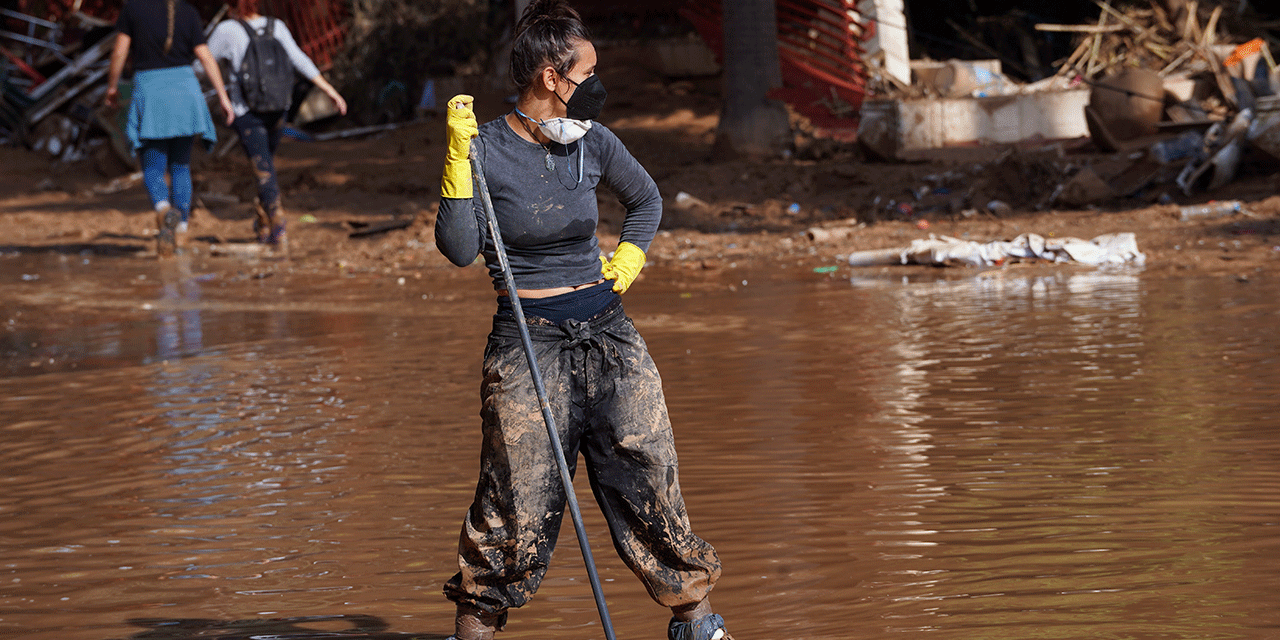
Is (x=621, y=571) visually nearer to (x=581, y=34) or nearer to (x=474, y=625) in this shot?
(x=474, y=625)

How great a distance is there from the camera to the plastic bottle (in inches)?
407

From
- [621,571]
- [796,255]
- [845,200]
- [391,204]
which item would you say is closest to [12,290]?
[391,204]

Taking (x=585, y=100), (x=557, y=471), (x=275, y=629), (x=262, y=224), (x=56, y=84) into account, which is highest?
(x=56, y=84)

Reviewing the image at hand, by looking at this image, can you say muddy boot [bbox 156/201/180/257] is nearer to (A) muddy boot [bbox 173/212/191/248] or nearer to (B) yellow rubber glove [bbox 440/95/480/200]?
(A) muddy boot [bbox 173/212/191/248]

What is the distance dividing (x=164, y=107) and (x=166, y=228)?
1142 millimetres

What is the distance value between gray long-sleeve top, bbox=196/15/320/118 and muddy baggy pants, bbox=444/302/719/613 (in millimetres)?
8307

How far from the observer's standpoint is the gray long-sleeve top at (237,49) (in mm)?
10876

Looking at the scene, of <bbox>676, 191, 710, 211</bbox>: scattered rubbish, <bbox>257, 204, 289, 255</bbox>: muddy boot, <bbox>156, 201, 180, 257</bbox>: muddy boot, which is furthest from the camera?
<bbox>676, 191, 710, 211</bbox>: scattered rubbish

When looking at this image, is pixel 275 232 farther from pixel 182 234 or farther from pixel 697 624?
pixel 697 624

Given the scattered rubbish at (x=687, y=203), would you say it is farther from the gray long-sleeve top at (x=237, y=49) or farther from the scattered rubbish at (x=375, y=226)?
the gray long-sleeve top at (x=237, y=49)

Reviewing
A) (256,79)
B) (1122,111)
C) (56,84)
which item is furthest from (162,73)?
(56,84)

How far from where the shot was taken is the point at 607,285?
3.27 m

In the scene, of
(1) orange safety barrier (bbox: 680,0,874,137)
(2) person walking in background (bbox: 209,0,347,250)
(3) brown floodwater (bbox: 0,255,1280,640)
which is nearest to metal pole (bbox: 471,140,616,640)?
(3) brown floodwater (bbox: 0,255,1280,640)

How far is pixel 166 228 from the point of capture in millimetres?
11508
